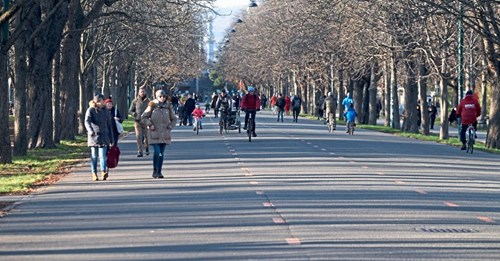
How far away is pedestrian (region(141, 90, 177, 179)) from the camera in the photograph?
75.3 ft

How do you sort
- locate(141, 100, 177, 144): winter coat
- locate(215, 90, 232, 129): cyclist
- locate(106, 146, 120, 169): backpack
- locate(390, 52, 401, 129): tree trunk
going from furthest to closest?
locate(390, 52, 401, 129): tree trunk
locate(215, 90, 232, 129): cyclist
locate(141, 100, 177, 144): winter coat
locate(106, 146, 120, 169): backpack

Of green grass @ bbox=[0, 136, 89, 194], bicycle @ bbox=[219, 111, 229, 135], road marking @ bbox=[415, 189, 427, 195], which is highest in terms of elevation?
bicycle @ bbox=[219, 111, 229, 135]

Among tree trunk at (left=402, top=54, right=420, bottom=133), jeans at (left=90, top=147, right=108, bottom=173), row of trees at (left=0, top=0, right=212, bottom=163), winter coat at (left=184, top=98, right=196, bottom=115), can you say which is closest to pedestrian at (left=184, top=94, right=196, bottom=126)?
winter coat at (left=184, top=98, right=196, bottom=115)

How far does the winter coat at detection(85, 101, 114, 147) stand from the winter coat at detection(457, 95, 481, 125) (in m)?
14.5

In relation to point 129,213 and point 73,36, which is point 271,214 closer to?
point 129,213

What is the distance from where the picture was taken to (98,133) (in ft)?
74.7

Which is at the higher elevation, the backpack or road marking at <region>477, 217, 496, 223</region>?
the backpack

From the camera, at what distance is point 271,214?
616 inches

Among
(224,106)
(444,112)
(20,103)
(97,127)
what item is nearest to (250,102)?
(224,106)

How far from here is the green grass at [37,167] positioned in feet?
70.7

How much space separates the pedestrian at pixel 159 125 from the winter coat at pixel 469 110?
42.6 feet

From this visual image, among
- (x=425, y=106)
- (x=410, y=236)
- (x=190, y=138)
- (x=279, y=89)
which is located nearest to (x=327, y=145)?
(x=190, y=138)

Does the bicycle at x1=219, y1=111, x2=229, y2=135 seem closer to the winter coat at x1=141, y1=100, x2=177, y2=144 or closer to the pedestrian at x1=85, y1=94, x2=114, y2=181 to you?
the winter coat at x1=141, y1=100, x2=177, y2=144

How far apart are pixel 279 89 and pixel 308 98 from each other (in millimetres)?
23391
